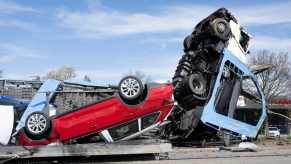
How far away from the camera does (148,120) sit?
1267 cm

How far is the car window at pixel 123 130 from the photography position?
41.5 ft

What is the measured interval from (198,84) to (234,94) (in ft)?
4.59

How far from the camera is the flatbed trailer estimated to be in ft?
39.2

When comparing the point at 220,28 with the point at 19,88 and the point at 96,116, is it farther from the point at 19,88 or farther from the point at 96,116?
the point at 19,88

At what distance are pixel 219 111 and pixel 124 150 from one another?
4.15 meters

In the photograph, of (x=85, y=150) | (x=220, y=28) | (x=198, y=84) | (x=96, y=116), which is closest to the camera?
(x=85, y=150)

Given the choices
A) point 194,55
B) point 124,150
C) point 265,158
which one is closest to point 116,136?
point 124,150

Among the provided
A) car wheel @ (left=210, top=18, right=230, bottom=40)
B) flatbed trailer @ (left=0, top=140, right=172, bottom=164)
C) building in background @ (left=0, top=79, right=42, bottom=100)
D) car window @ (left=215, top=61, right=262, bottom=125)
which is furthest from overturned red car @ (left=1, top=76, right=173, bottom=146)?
car wheel @ (left=210, top=18, right=230, bottom=40)

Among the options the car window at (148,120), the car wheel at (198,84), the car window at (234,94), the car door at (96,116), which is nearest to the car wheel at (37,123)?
the car door at (96,116)

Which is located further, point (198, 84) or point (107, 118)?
point (198, 84)

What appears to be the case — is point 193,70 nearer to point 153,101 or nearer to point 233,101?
point 233,101

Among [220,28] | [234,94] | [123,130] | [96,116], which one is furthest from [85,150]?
[220,28]

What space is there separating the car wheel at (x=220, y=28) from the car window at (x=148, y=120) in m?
4.14

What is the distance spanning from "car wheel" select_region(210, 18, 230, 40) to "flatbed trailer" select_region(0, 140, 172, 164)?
4.64 m
